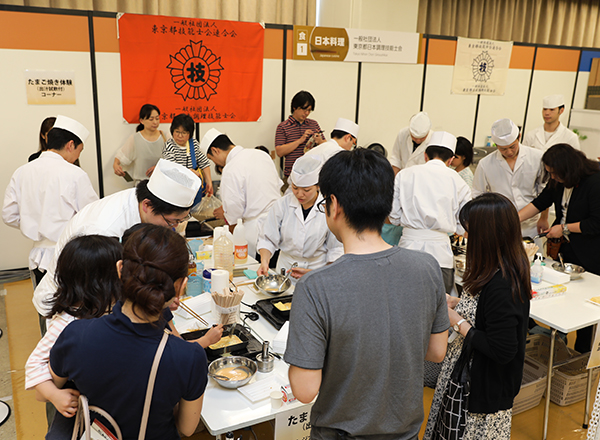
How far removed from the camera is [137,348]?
1109 millimetres

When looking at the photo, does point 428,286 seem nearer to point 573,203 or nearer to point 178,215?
point 178,215

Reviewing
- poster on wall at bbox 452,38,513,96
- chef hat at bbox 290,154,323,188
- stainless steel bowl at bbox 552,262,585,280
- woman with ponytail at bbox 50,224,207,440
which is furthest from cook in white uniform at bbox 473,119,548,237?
woman with ponytail at bbox 50,224,207,440

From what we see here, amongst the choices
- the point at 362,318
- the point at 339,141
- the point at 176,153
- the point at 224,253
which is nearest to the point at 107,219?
the point at 224,253

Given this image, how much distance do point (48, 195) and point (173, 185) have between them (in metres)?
1.27

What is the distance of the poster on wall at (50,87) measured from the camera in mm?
3844

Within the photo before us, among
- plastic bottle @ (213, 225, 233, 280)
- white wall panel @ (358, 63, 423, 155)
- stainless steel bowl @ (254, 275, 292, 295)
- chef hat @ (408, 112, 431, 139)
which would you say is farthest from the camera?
white wall panel @ (358, 63, 423, 155)

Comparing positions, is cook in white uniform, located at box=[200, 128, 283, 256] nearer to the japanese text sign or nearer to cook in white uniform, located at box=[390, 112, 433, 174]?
cook in white uniform, located at box=[390, 112, 433, 174]

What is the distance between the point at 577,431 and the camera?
8.27 feet

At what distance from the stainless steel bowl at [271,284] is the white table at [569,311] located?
3.99 feet

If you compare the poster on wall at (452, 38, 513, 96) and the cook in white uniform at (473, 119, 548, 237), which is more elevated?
the poster on wall at (452, 38, 513, 96)

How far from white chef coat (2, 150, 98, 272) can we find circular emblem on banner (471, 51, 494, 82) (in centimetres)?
488

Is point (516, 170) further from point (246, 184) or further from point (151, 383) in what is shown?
point (151, 383)

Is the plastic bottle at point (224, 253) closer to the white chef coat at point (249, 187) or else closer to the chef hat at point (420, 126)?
the white chef coat at point (249, 187)

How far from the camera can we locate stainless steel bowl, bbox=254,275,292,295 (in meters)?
2.38
